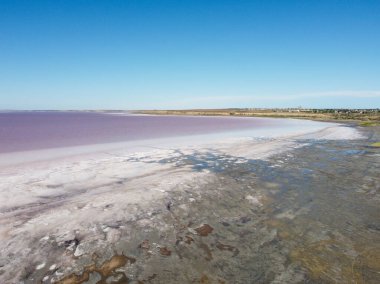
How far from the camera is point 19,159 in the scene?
50.1 feet

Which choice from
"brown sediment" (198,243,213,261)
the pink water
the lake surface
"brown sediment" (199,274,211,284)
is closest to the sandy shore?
"brown sediment" (199,274,211,284)

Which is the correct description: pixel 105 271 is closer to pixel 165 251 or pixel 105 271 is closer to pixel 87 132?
pixel 165 251

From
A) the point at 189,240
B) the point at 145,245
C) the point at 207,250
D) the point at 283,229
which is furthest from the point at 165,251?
the point at 283,229

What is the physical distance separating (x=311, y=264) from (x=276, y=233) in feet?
4.24

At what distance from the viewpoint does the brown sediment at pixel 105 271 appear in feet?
15.7

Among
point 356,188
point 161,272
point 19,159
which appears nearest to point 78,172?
point 19,159

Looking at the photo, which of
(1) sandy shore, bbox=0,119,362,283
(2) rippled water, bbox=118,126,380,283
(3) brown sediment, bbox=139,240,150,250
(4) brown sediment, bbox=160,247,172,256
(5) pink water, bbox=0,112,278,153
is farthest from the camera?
(5) pink water, bbox=0,112,278,153

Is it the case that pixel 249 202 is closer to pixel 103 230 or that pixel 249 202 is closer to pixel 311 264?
pixel 311 264

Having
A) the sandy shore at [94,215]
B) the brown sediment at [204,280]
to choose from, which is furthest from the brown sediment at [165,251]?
the brown sediment at [204,280]

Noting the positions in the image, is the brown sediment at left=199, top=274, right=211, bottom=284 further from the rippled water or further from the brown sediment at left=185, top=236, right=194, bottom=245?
the brown sediment at left=185, top=236, right=194, bottom=245

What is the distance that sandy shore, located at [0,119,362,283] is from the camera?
5.18 m

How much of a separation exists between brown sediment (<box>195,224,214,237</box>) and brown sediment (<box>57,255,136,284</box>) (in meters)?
1.74

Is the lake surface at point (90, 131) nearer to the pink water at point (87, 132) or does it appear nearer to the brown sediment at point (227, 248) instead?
the pink water at point (87, 132)

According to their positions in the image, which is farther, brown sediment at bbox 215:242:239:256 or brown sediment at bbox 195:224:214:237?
brown sediment at bbox 195:224:214:237
